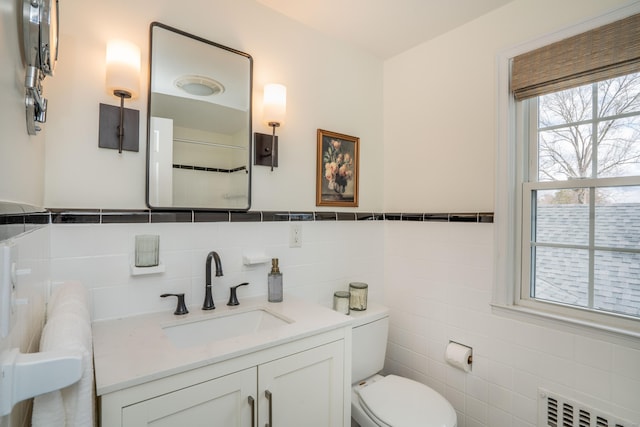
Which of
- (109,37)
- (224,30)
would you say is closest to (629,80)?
(224,30)

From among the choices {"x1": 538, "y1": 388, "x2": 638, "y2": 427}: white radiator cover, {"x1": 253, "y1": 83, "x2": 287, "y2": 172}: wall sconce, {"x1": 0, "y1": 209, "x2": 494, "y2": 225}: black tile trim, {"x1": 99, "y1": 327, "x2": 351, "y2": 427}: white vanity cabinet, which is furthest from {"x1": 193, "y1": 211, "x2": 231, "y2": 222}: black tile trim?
{"x1": 538, "y1": 388, "x2": 638, "y2": 427}: white radiator cover

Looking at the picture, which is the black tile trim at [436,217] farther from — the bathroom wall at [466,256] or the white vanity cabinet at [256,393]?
the white vanity cabinet at [256,393]

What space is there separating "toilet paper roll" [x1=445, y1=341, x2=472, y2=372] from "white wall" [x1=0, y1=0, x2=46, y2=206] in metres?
1.93

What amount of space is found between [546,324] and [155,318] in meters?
1.75

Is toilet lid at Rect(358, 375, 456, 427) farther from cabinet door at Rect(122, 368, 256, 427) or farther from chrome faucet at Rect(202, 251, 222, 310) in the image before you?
chrome faucet at Rect(202, 251, 222, 310)

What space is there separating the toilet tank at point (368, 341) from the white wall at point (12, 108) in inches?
57.2

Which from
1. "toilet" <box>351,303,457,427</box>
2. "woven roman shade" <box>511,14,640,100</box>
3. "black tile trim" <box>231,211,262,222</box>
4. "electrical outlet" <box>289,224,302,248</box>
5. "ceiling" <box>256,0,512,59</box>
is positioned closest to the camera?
"woven roman shade" <box>511,14,640,100</box>

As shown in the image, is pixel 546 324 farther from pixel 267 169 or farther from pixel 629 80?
pixel 267 169

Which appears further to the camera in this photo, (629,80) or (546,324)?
(546,324)

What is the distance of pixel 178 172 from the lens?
1416 mm

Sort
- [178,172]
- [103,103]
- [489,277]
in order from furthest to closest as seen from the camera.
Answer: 1. [489,277]
2. [178,172]
3. [103,103]

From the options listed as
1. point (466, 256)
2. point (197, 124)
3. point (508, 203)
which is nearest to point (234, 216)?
point (197, 124)

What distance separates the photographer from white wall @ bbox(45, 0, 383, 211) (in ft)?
3.95

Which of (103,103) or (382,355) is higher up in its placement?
(103,103)
